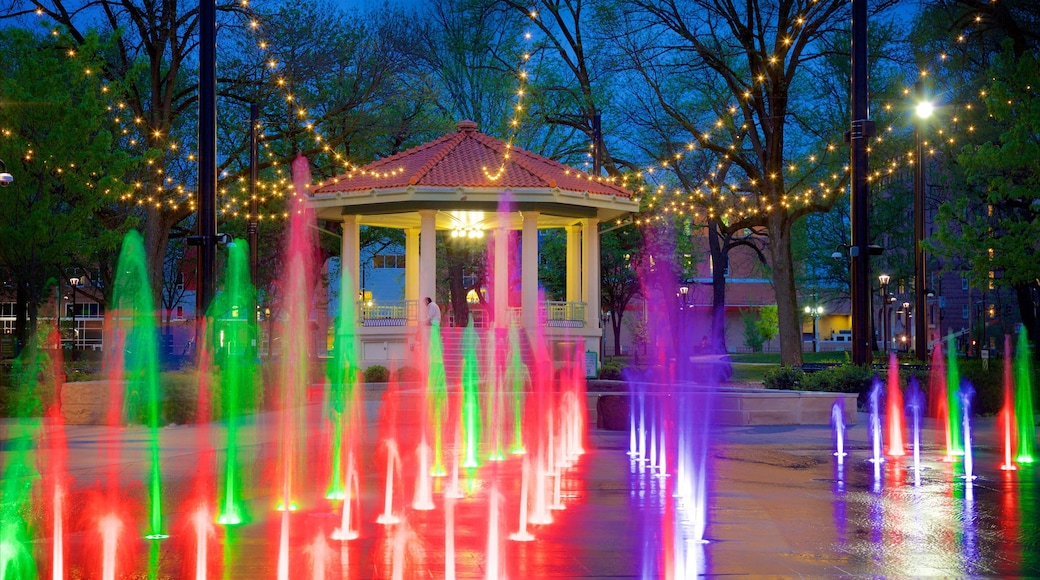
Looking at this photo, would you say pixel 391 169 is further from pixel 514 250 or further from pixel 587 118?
pixel 514 250

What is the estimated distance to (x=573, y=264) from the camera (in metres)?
32.2

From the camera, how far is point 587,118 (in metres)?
38.1

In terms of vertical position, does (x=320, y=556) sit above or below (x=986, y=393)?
below

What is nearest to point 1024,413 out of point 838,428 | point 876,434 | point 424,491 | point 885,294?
point 838,428

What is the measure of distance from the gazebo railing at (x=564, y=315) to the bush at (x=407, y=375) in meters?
3.73

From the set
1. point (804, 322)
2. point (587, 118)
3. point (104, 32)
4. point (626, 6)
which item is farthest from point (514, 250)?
point (804, 322)

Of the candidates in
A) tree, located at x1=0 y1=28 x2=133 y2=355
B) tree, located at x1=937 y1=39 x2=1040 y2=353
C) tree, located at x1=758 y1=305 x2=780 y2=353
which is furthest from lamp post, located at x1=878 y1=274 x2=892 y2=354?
tree, located at x1=0 y1=28 x2=133 y2=355

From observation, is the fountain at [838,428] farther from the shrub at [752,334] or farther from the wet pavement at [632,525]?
the shrub at [752,334]

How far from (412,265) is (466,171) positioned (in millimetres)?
4935

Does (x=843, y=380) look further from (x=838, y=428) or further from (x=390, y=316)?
(x=390, y=316)

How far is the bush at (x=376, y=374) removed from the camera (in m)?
26.9

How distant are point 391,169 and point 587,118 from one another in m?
10.7

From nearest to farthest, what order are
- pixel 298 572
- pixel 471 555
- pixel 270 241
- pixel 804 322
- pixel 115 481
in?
pixel 298 572 < pixel 471 555 < pixel 115 481 < pixel 270 241 < pixel 804 322

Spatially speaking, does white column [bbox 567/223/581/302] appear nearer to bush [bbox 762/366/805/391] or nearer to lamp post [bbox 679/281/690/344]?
bush [bbox 762/366/805/391]
